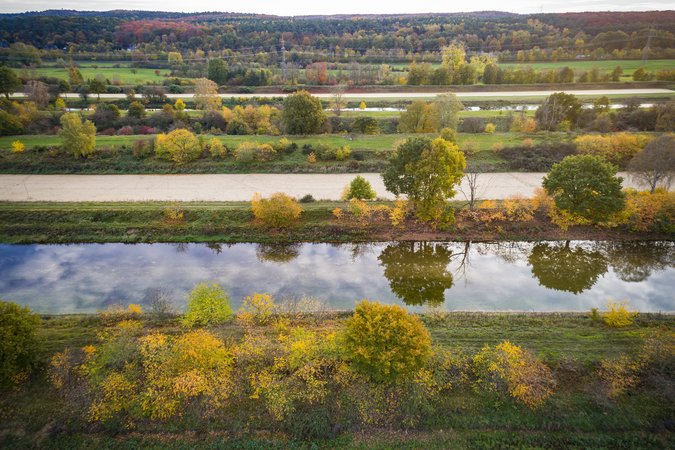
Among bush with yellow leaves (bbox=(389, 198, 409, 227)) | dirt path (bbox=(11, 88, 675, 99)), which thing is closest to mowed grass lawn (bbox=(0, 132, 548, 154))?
bush with yellow leaves (bbox=(389, 198, 409, 227))

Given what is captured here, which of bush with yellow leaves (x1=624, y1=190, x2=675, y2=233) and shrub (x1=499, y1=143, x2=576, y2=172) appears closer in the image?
bush with yellow leaves (x1=624, y1=190, x2=675, y2=233)

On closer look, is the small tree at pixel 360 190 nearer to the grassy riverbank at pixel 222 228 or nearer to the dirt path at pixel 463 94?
the grassy riverbank at pixel 222 228

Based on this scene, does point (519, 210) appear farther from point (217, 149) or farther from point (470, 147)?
point (217, 149)

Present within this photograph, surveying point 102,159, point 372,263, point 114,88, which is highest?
point 114,88

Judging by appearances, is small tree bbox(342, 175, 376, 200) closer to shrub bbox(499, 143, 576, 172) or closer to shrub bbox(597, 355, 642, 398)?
shrub bbox(499, 143, 576, 172)

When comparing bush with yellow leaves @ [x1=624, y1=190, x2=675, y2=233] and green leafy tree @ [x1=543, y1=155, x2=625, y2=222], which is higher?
green leafy tree @ [x1=543, y1=155, x2=625, y2=222]

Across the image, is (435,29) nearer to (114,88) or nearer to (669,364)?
(114,88)

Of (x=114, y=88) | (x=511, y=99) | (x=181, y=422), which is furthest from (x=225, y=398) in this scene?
(x=114, y=88)
